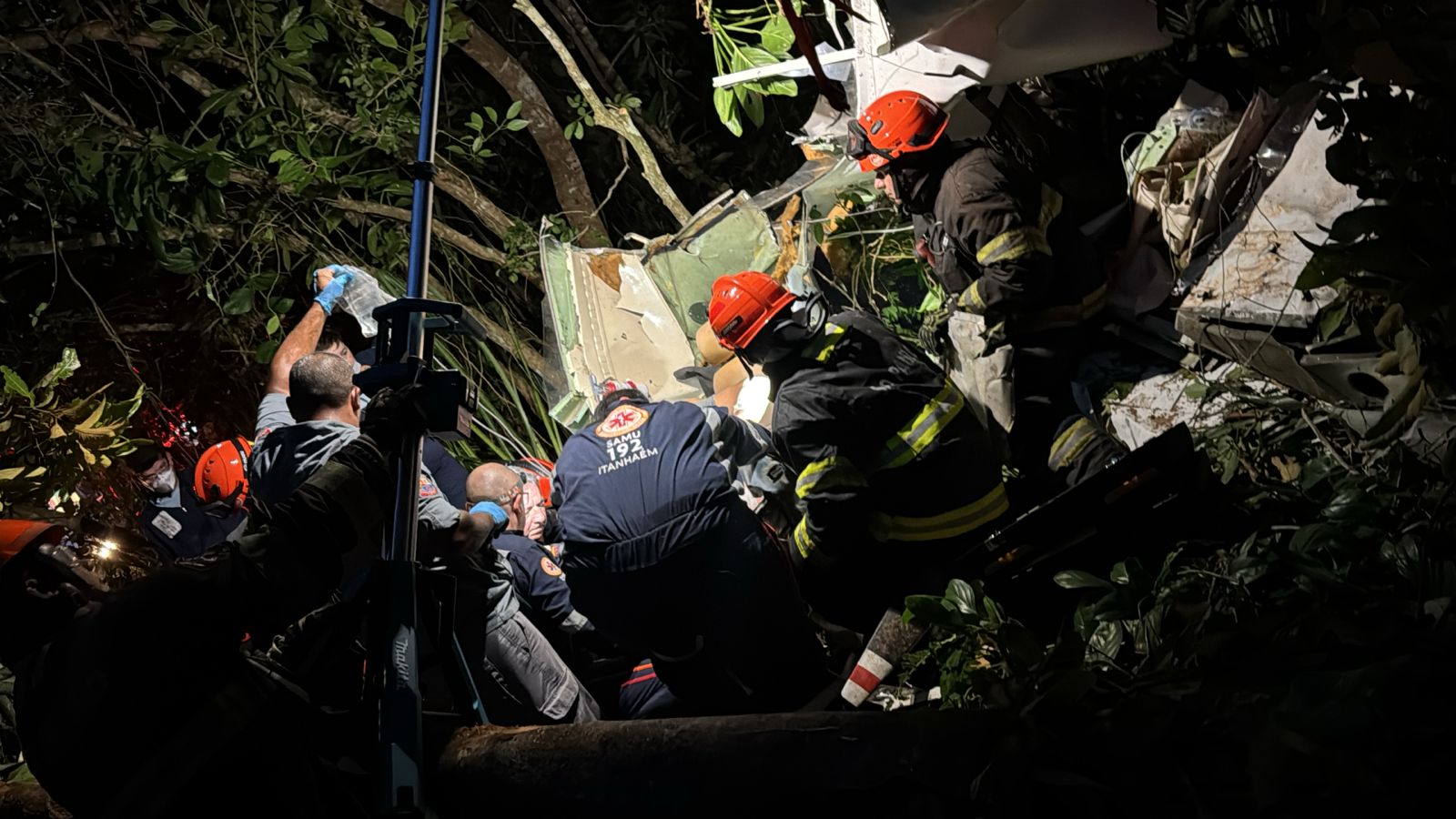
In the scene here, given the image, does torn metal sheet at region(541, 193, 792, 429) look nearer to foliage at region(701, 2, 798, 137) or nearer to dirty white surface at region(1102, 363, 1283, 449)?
foliage at region(701, 2, 798, 137)

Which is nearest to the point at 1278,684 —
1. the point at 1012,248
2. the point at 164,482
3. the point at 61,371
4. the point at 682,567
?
the point at 682,567

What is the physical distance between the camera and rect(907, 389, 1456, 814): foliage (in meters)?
1.05

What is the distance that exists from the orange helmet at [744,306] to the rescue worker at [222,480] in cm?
240

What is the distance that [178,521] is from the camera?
17.5 feet

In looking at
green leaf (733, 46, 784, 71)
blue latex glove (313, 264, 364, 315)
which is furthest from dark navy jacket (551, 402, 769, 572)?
green leaf (733, 46, 784, 71)

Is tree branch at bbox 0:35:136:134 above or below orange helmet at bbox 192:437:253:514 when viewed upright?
above

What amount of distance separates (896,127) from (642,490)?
6.53 feet

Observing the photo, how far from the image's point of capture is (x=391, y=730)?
6.28ft

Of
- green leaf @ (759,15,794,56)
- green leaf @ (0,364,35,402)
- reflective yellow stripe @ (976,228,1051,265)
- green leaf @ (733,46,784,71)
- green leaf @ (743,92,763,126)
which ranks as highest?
green leaf @ (759,15,794,56)

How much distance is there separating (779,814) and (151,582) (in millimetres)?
1208

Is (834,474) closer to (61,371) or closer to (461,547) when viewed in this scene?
(461,547)

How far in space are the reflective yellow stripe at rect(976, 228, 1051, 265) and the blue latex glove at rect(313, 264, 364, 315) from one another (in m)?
2.89

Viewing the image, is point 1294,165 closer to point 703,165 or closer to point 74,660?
point 74,660

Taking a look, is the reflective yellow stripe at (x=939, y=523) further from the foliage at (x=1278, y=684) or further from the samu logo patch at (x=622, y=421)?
the foliage at (x=1278, y=684)
